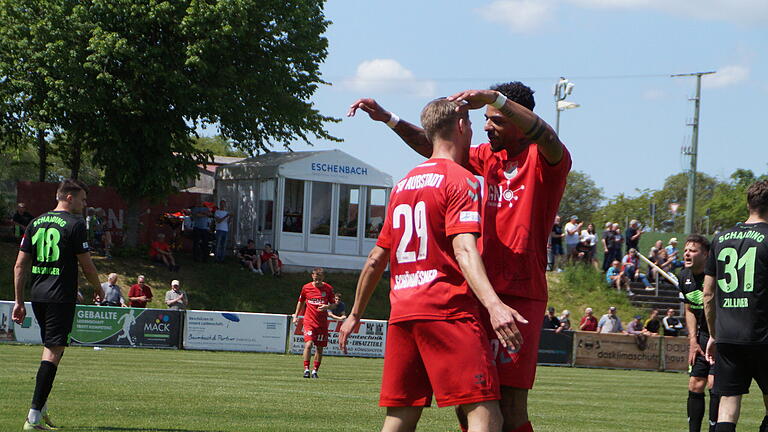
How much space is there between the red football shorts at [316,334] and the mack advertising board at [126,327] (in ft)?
29.1

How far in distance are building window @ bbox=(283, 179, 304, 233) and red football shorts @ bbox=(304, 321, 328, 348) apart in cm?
2046

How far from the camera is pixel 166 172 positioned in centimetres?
3684

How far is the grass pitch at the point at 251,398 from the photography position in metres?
10.3

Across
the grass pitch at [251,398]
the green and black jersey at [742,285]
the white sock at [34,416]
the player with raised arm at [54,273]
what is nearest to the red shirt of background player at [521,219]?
the green and black jersey at [742,285]

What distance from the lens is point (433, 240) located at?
5352 millimetres

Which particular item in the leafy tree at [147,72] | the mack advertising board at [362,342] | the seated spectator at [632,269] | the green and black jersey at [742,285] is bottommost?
the mack advertising board at [362,342]

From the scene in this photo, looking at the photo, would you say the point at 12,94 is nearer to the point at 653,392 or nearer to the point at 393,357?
the point at 653,392

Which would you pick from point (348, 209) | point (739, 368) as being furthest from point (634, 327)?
point (739, 368)

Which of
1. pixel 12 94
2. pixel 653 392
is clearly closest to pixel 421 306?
pixel 653 392

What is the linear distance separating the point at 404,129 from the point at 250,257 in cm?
3197

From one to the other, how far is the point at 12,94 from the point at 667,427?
3002 cm

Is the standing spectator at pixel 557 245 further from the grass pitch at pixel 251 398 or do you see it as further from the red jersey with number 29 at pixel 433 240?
the red jersey with number 29 at pixel 433 240

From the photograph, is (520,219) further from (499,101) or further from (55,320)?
(55,320)

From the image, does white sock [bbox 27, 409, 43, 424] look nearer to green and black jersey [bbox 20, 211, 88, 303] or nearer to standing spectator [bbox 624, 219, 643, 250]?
green and black jersey [bbox 20, 211, 88, 303]
